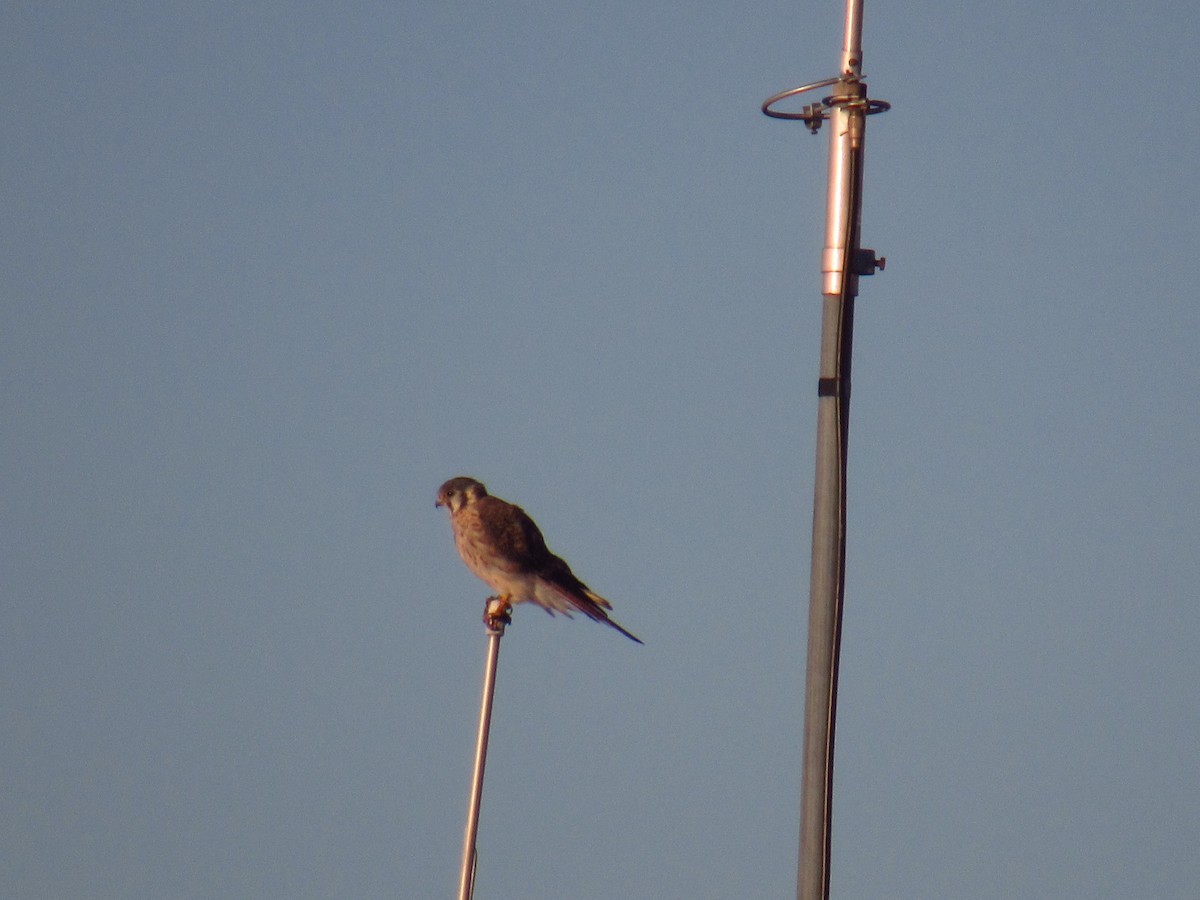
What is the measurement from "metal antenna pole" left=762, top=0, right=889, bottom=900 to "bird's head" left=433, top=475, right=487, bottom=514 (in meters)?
3.90

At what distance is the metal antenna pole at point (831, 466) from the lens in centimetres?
334

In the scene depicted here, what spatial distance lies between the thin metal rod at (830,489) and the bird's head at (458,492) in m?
3.93

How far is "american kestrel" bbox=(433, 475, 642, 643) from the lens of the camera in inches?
274

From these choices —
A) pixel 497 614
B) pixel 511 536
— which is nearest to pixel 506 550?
pixel 511 536

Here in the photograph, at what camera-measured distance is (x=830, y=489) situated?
3.42m

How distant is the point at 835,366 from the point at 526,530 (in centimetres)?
383

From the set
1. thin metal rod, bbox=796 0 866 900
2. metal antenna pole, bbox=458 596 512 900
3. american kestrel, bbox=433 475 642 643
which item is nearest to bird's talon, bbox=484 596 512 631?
metal antenna pole, bbox=458 596 512 900

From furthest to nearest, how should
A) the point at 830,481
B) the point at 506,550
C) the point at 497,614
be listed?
the point at 506,550, the point at 497,614, the point at 830,481

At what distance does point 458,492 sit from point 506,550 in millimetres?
416

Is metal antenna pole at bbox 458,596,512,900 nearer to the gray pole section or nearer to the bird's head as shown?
the gray pole section

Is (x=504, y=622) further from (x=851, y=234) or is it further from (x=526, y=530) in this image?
(x=526, y=530)

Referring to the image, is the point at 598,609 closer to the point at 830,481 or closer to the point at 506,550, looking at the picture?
the point at 506,550

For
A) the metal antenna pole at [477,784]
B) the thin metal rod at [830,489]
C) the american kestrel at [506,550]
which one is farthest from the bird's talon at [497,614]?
the american kestrel at [506,550]

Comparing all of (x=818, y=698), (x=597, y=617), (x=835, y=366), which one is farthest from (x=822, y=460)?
(x=597, y=617)
